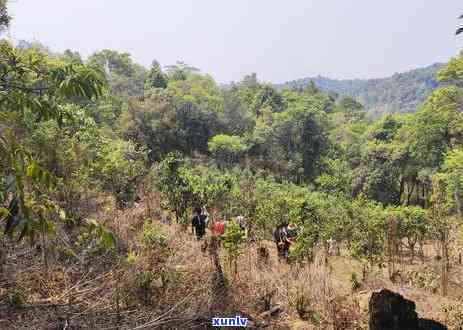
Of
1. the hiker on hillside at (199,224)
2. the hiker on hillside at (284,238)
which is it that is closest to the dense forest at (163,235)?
A: the hiker on hillside at (284,238)

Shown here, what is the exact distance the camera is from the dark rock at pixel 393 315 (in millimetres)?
4887

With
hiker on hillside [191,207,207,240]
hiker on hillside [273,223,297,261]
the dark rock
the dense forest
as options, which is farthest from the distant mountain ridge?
the dark rock

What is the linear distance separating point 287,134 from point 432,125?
7895mm

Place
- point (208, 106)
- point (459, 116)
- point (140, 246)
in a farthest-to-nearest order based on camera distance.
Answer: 1. point (208, 106)
2. point (459, 116)
3. point (140, 246)

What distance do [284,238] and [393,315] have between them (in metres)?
2.72

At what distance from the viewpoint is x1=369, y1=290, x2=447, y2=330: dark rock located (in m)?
4.89

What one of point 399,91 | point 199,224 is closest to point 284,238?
point 199,224

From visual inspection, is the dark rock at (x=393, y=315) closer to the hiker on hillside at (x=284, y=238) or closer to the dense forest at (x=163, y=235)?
the dense forest at (x=163, y=235)

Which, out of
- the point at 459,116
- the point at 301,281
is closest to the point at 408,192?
the point at 459,116

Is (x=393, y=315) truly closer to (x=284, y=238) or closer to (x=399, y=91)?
(x=284, y=238)

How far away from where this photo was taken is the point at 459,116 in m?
16.9

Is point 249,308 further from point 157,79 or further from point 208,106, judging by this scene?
point 157,79

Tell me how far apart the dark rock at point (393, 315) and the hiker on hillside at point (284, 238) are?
5.53 feet

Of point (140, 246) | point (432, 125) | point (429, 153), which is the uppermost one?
point (432, 125)
